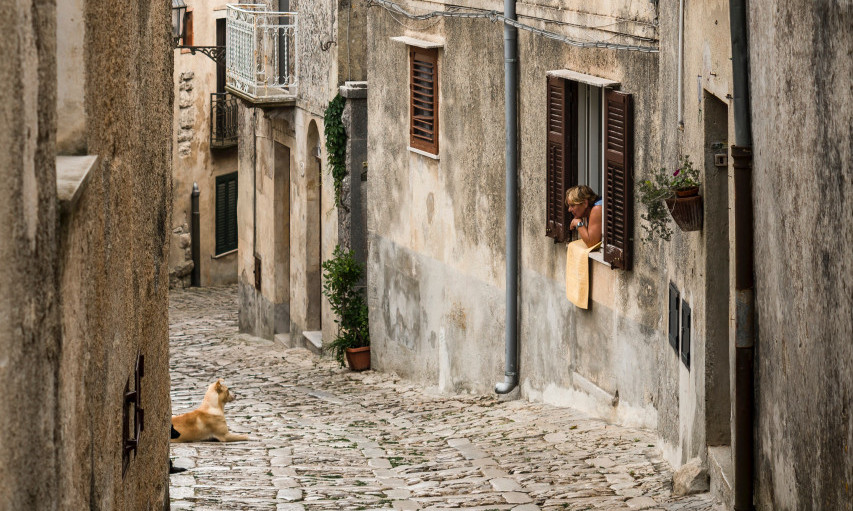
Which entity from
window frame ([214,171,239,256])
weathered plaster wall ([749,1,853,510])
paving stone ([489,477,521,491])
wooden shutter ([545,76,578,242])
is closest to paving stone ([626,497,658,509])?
paving stone ([489,477,521,491])

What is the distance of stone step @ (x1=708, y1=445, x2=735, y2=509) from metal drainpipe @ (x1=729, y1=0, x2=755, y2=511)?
0.96 feet

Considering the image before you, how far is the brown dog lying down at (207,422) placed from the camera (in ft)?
36.6

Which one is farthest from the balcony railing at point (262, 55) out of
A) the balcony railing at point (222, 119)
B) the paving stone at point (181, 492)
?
the paving stone at point (181, 492)

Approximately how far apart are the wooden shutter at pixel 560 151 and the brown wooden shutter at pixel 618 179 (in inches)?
22.8

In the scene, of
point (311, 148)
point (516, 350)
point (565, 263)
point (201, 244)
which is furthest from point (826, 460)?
point (201, 244)

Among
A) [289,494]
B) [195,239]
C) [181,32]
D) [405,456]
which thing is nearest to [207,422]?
[405,456]

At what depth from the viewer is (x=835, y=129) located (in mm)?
4930

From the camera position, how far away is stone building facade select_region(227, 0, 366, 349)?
16.7 m

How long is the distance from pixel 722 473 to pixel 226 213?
22.5 m

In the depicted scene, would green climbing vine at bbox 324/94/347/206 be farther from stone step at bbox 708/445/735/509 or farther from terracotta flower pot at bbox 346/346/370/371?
stone step at bbox 708/445/735/509

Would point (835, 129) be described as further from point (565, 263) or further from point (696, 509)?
point (565, 263)

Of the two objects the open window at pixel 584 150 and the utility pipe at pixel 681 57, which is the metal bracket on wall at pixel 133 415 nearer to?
the utility pipe at pixel 681 57

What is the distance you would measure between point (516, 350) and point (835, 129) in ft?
25.2

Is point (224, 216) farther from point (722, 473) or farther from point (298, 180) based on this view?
point (722, 473)
